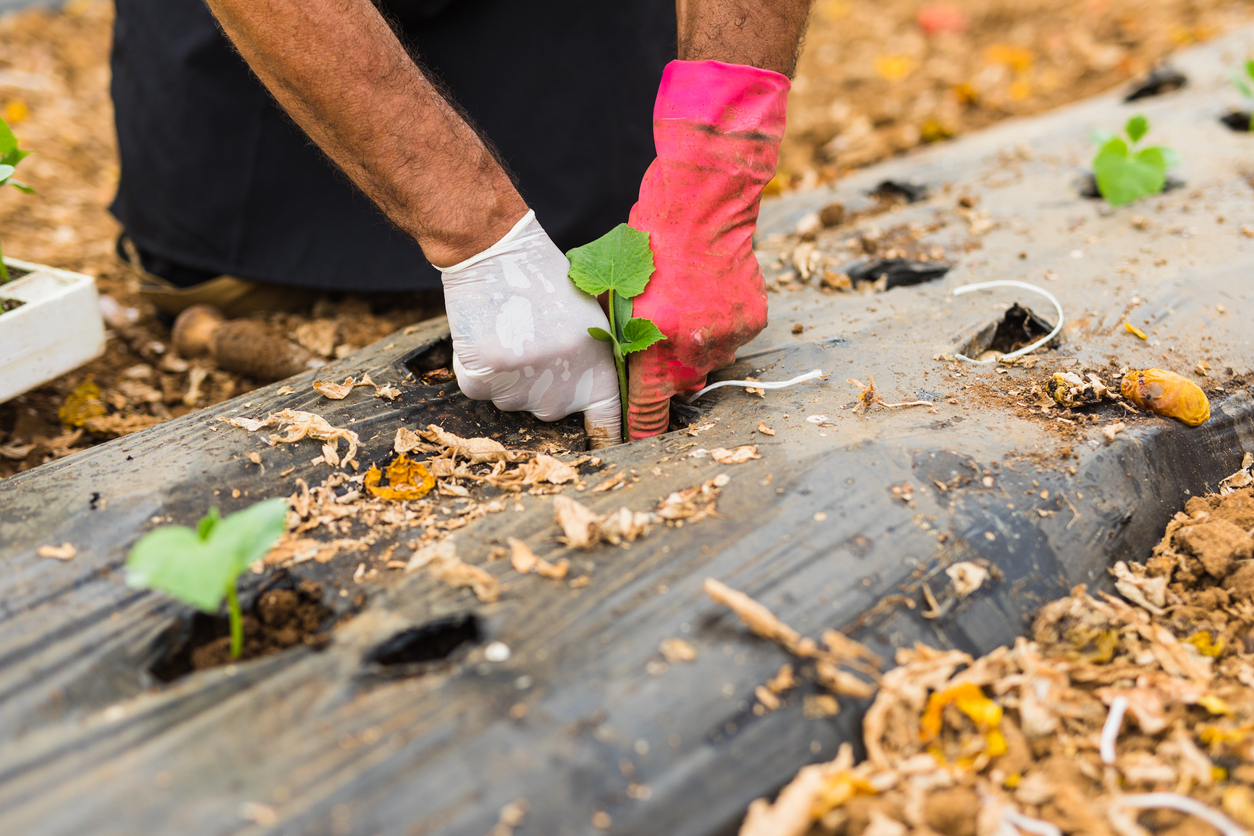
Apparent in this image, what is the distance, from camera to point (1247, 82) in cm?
275

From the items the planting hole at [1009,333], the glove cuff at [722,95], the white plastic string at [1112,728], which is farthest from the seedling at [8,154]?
the white plastic string at [1112,728]

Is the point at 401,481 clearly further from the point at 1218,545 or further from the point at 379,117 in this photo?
the point at 1218,545

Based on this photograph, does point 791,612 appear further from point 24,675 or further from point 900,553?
point 24,675

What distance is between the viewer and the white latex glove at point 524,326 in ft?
4.70

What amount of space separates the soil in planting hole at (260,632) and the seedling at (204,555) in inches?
5.0

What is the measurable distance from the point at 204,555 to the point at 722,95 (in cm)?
115

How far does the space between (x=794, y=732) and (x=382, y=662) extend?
549 millimetres

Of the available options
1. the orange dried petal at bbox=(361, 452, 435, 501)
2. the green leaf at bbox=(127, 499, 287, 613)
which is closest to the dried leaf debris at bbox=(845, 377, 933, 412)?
the orange dried petal at bbox=(361, 452, 435, 501)

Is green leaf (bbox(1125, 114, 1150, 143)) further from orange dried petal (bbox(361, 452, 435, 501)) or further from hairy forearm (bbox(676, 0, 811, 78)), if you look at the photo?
orange dried petal (bbox(361, 452, 435, 501))

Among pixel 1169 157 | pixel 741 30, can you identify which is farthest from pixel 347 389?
pixel 1169 157

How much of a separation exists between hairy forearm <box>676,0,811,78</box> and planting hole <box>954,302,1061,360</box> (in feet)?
2.33

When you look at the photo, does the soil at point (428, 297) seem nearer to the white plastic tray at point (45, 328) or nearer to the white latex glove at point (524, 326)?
the white plastic tray at point (45, 328)

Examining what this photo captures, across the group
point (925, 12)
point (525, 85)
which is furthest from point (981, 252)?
point (925, 12)

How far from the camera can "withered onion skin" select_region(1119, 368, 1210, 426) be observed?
4.62ft
